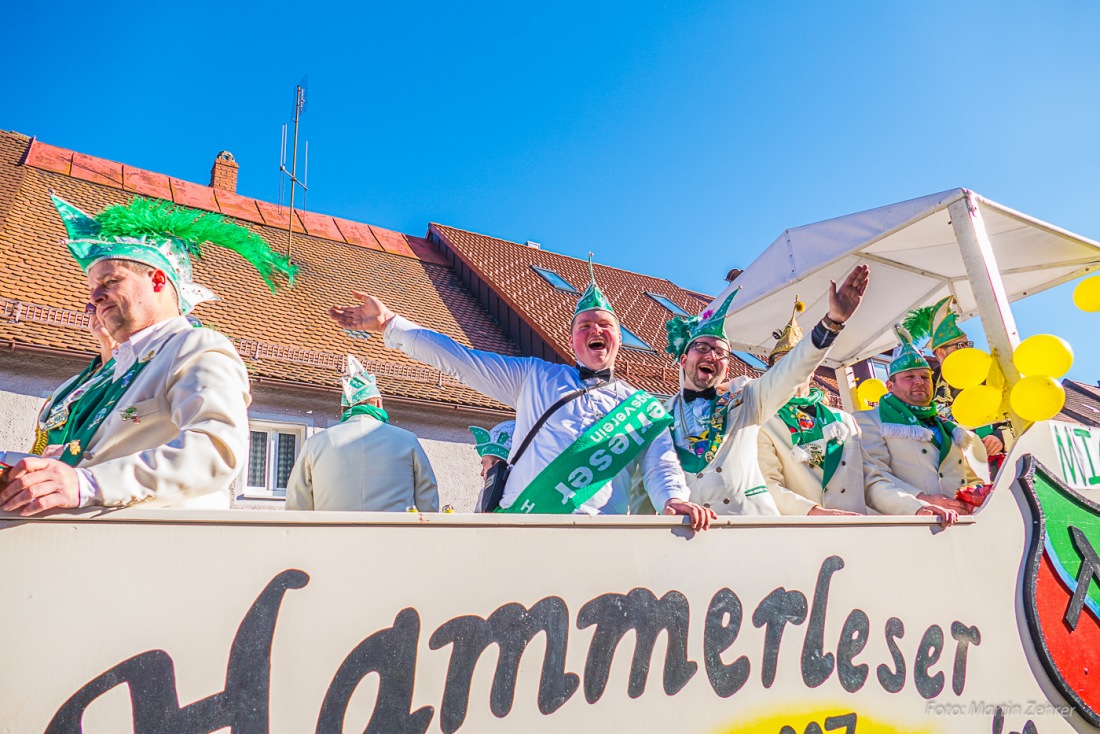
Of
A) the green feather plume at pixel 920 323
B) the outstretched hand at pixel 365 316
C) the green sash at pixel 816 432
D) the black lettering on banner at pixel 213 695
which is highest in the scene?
the green feather plume at pixel 920 323

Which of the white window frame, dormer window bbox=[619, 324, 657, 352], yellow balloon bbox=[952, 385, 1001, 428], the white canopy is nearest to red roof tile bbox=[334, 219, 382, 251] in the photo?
dormer window bbox=[619, 324, 657, 352]

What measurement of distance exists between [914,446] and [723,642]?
2.50m

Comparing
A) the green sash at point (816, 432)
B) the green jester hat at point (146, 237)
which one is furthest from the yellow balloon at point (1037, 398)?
the green jester hat at point (146, 237)

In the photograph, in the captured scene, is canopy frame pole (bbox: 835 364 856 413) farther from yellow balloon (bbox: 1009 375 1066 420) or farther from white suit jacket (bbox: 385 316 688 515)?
white suit jacket (bbox: 385 316 688 515)

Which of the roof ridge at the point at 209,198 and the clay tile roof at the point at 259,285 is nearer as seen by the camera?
the clay tile roof at the point at 259,285

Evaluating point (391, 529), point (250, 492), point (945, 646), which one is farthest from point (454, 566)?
point (250, 492)

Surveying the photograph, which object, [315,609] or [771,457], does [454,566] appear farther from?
[771,457]

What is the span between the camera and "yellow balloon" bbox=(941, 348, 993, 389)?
438cm

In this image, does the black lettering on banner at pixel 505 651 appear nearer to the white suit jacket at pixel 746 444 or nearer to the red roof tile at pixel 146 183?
the white suit jacket at pixel 746 444

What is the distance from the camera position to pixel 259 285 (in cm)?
1259

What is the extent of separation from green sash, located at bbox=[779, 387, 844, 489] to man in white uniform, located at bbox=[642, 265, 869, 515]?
0.67m

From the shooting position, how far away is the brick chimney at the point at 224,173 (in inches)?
629

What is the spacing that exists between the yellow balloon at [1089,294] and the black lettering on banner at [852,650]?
10.3 feet

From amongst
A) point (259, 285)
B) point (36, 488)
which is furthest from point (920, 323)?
point (259, 285)
